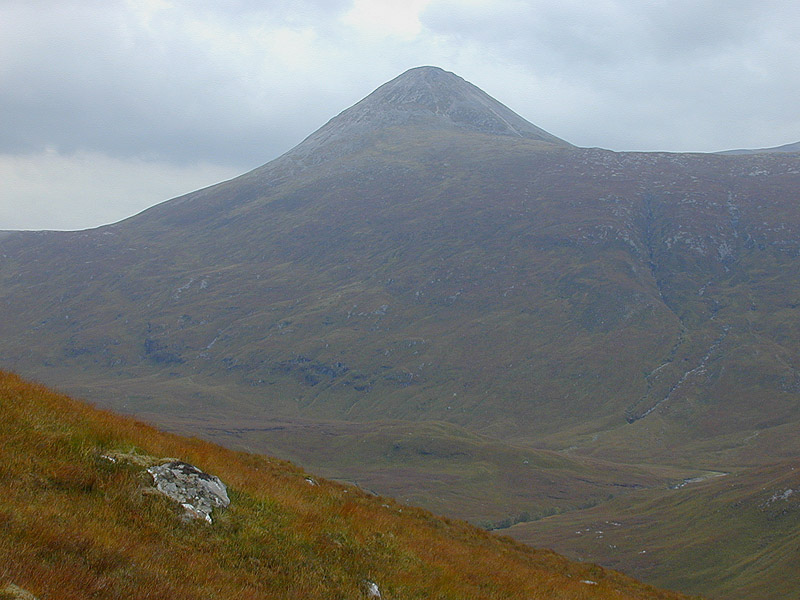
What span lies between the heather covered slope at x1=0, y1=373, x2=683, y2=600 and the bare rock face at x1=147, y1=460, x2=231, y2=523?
0.23 m

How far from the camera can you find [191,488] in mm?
12172

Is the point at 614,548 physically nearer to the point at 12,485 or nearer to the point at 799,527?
the point at 799,527

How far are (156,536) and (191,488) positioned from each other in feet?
5.56

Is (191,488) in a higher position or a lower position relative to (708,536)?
higher

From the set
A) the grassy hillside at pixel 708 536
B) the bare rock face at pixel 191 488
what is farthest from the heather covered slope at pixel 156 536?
the grassy hillside at pixel 708 536

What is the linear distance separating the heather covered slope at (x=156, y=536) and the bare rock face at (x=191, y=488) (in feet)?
0.74

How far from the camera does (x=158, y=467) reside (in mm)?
12266

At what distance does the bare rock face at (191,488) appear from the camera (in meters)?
11.7

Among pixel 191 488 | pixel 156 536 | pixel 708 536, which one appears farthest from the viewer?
pixel 708 536

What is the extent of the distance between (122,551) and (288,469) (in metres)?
18.4

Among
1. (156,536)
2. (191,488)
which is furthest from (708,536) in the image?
(156,536)

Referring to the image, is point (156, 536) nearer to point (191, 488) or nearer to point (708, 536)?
point (191, 488)

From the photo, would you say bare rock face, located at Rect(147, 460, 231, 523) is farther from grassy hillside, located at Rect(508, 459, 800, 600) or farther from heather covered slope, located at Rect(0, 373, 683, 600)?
grassy hillside, located at Rect(508, 459, 800, 600)

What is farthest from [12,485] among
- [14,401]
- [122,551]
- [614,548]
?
[614,548]
